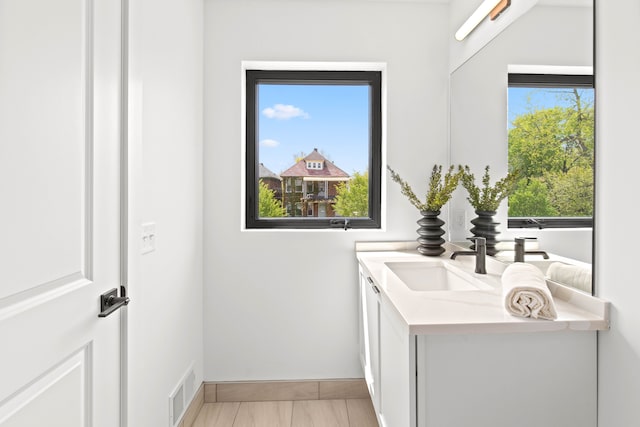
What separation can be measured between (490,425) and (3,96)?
1517mm

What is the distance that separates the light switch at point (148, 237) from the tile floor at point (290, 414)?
1158 millimetres

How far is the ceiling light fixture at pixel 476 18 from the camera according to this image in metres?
1.79

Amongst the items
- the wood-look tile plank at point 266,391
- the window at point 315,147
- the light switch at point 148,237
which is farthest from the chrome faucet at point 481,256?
the light switch at point 148,237

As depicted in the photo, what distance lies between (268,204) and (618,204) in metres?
1.84

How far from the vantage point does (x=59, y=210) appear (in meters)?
0.96

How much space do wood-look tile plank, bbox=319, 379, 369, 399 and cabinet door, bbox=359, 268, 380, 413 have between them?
22 centimetres

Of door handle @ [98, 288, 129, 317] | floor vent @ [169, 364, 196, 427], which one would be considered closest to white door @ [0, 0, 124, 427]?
door handle @ [98, 288, 129, 317]

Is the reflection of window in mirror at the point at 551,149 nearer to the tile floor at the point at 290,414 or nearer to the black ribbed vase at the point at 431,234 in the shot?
the black ribbed vase at the point at 431,234

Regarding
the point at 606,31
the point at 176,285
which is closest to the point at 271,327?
the point at 176,285

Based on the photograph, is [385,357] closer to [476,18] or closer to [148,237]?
[148,237]

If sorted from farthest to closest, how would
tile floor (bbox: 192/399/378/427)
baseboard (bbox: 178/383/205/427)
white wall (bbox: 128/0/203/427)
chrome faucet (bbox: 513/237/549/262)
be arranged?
tile floor (bbox: 192/399/378/427) → baseboard (bbox: 178/383/205/427) → chrome faucet (bbox: 513/237/549/262) → white wall (bbox: 128/0/203/427)

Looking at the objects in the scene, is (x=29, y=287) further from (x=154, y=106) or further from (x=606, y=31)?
(x=606, y=31)

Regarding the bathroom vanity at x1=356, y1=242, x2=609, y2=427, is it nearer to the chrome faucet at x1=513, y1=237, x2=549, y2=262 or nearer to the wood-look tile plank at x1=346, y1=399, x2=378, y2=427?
the chrome faucet at x1=513, y1=237, x2=549, y2=262

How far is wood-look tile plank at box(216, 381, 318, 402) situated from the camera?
2.29 m
